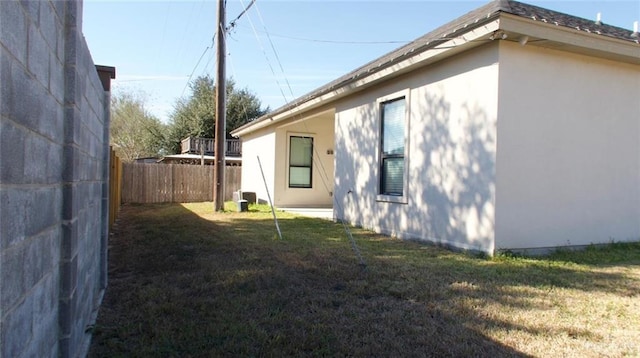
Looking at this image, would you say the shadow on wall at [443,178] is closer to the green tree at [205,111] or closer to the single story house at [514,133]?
the single story house at [514,133]

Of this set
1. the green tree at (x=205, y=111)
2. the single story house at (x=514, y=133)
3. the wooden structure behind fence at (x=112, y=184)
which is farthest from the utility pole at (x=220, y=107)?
the green tree at (x=205, y=111)

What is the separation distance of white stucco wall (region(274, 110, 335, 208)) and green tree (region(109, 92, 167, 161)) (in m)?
20.6

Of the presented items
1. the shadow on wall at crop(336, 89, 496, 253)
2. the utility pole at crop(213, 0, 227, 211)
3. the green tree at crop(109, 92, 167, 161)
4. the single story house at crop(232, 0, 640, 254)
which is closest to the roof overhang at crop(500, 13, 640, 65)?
the single story house at crop(232, 0, 640, 254)

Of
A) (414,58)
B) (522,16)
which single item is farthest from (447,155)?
(522,16)

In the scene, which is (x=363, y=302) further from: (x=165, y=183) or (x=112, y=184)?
(x=165, y=183)

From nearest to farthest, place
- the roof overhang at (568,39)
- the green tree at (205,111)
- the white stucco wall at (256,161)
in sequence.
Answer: the roof overhang at (568,39), the white stucco wall at (256,161), the green tree at (205,111)

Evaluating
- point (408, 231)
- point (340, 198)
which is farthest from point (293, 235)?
point (340, 198)

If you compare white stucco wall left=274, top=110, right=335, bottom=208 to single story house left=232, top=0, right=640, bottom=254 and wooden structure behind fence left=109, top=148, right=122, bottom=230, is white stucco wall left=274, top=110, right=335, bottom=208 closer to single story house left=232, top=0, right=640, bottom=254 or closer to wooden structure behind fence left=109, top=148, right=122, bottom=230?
wooden structure behind fence left=109, top=148, right=122, bottom=230

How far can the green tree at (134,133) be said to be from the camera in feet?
111

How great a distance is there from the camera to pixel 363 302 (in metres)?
4.31

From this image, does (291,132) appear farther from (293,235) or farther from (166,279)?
(166,279)

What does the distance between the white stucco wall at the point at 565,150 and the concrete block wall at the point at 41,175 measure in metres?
5.46

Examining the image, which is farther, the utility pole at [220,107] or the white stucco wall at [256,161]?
the white stucco wall at [256,161]

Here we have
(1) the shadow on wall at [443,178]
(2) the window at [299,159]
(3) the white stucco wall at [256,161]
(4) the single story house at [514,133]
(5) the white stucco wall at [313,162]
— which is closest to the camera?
(4) the single story house at [514,133]
